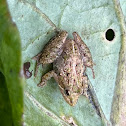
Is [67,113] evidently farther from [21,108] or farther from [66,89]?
[21,108]

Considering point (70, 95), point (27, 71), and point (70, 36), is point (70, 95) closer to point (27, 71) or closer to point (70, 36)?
point (27, 71)

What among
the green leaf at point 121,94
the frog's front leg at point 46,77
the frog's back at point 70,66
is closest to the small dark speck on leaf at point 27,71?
the frog's front leg at point 46,77

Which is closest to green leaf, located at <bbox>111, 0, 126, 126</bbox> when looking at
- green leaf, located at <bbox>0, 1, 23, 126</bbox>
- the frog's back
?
the frog's back

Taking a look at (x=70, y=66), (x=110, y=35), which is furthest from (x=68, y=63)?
(x=110, y=35)

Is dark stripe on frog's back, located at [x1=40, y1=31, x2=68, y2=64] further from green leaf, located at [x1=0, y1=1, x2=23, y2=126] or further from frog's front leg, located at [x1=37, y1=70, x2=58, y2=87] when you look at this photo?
green leaf, located at [x1=0, y1=1, x2=23, y2=126]

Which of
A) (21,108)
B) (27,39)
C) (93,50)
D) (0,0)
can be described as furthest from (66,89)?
(0,0)

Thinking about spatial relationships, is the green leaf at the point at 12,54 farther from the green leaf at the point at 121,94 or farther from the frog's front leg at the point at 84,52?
the green leaf at the point at 121,94
